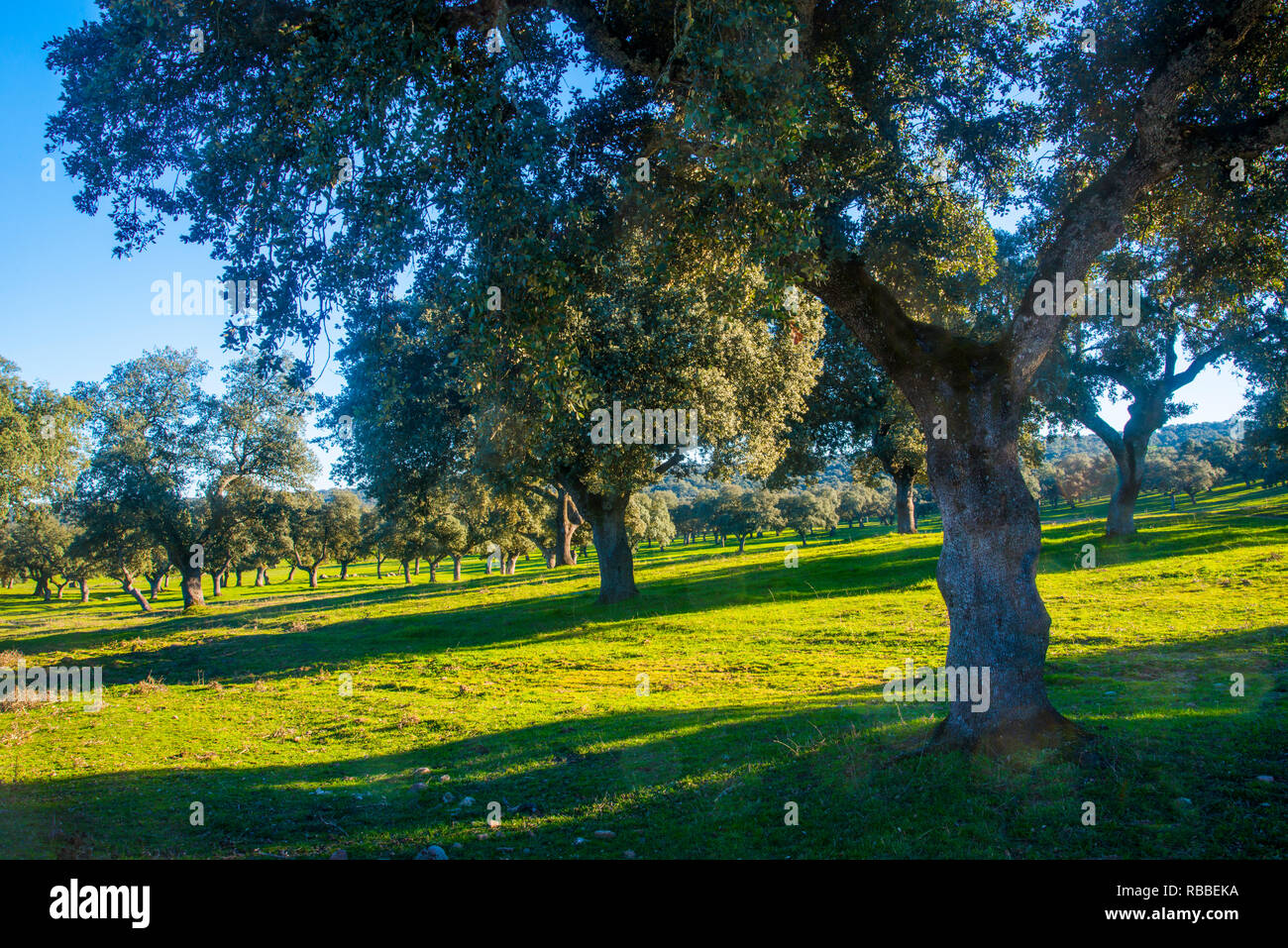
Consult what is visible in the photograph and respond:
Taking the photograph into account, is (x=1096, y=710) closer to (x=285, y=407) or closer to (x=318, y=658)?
(x=318, y=658)

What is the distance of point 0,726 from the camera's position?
13.2 metres

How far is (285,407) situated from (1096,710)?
159ft

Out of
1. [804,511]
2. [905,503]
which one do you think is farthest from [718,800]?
[804,511]

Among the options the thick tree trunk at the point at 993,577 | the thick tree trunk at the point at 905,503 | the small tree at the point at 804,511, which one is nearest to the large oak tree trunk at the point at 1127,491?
the thick tree trunk at the point at 905,503

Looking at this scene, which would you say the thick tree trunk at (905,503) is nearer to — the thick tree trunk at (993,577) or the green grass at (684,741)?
the green grass at (684,741)

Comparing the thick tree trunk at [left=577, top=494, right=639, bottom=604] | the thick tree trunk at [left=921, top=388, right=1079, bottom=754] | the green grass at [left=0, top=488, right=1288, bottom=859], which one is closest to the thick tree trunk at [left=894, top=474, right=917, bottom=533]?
the green grass at [left=0, top=488, right=1288, bottom=859]

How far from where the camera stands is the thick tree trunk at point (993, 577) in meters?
8.49

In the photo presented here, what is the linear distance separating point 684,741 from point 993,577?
5301mm

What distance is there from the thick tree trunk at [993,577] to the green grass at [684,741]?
64 centimetres

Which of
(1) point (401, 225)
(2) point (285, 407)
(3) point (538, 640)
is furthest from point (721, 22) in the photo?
(2) point (285, 407)

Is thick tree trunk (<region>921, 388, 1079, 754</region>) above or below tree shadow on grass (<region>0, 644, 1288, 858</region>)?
above

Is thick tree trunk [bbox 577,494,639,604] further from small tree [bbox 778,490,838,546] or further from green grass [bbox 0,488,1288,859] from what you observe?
small tree [bbox 778,490,838,546]

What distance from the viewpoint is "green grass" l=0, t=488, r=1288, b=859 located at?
22.9ft

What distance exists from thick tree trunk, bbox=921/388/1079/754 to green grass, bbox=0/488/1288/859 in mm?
637
